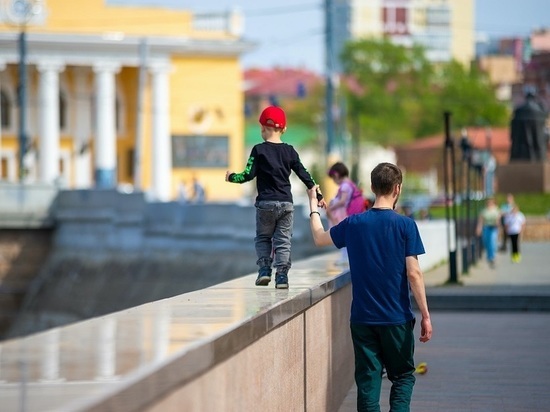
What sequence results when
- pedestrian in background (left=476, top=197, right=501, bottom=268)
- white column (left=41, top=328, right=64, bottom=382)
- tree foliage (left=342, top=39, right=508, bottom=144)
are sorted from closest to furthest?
white column (left=41, top=328, right=64, bottom=382)
pedestrian in background (left=476, top=197, right=501, bottom=268)
tree foliage (left=342, top=39, right=508, bottom=144)

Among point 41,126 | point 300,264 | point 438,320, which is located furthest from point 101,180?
point 300,264

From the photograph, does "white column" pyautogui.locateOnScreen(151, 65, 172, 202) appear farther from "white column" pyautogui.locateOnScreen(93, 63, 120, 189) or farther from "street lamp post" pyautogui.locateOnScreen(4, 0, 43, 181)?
"street lamp post" pyautogui.locateOnScreen(4, 0, 43, 181)

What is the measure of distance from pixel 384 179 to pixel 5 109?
236 feet

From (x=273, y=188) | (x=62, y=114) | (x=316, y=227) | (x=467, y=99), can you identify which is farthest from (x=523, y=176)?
(x=467, y=99)

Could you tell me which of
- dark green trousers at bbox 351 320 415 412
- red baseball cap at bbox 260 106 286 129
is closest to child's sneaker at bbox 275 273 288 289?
red baseball cap at bbox 260 106 286 129

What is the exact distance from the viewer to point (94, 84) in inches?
3142

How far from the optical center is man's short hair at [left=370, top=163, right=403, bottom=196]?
887cm

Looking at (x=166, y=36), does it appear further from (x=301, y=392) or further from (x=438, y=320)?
(x=301, y=392)

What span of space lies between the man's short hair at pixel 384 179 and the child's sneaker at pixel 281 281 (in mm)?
1454

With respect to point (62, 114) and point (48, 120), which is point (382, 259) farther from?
point (62, 114)

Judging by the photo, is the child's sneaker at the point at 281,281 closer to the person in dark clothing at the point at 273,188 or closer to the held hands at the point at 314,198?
the person in dark clothing at the point at 273,188

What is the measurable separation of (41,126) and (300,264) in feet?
208

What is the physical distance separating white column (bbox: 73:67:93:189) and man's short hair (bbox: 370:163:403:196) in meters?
71.5

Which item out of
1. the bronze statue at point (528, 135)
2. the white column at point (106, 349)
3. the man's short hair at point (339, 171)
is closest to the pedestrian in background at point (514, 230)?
the bronze statue at point (528, 135)
